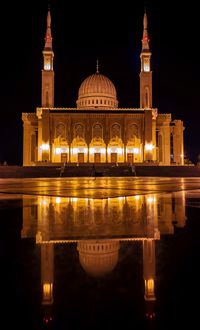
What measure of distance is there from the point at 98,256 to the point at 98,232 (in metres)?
1.32

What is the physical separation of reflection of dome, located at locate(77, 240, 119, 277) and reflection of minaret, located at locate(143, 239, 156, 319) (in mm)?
314

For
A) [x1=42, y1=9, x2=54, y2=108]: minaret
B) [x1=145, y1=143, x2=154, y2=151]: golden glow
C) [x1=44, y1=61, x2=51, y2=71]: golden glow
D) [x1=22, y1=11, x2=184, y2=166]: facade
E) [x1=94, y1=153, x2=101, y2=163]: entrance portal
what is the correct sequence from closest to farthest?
[x1=22, y1=11, x2=184, y2=166]: facade, [x1=145, y1=143, x2=154, y2=151]: golden glow, [x1=94, y1=153, x2=101, y2=163]: entrance portal, [x1=42, y1=9, x2=54, y2=108]: minaret, [x1=44, y1=61, x2=51, y2=71]: golden glow

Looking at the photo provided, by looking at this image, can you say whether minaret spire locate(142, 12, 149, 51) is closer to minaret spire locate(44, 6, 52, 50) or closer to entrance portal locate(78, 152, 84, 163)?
minaret spire locate(44, 6, 52, 50)

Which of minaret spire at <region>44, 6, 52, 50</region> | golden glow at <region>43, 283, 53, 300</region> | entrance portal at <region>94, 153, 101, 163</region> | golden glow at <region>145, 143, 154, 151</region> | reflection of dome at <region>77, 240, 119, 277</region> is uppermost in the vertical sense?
minaret spire at <region>44, 6, 52, 50</region>

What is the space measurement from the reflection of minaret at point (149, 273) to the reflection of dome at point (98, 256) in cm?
31

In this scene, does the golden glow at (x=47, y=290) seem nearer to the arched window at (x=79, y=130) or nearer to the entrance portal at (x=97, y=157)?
the entrance portal at (x=97, y=157)

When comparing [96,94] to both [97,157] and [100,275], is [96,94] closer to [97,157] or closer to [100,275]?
[97,157]

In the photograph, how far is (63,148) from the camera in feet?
156

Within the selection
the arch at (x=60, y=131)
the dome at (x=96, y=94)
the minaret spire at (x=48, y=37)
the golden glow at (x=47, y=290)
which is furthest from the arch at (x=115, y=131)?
the golden glow at (x=47, y=290)

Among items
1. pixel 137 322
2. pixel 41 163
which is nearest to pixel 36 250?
pixel 137 322

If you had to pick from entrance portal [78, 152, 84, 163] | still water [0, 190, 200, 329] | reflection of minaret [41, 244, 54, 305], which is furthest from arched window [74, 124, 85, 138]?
reflection of minaret [41, 244, 54, 305]

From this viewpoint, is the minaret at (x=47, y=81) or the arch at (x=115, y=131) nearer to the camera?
the arch at (x=115, y=131)

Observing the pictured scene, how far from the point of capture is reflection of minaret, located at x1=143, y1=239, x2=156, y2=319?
2.22 metres

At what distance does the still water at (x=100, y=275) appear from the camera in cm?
205
